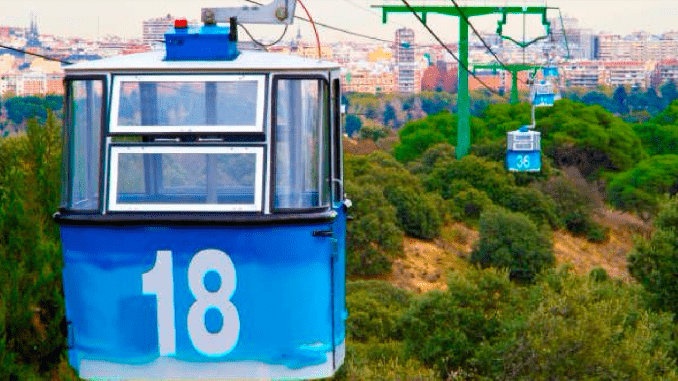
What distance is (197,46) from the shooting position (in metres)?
8.76

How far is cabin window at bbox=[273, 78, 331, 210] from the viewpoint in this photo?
27.8 ft

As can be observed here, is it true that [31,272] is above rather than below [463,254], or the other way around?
above

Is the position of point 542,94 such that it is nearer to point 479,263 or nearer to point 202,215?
point 479,263

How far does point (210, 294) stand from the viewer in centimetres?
852

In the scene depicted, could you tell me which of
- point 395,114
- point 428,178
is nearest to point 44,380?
point 428,178

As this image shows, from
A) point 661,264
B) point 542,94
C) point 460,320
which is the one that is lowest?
point 460,320

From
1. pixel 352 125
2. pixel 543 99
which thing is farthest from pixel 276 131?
pixel 352 125

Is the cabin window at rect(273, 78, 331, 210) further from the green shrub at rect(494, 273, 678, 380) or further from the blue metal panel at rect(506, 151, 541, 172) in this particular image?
the blue metal panel at rect(506, 151, 541, 172)

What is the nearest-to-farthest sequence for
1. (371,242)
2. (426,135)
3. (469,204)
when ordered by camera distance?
(371,242)
(469,204)
(426,135)

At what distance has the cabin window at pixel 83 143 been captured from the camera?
8598 millimetres

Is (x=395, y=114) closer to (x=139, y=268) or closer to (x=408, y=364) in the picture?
(x=408, y=364)

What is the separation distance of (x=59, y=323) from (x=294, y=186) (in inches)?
315

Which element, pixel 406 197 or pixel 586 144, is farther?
pixel 586 144

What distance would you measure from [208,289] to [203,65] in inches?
45.6
